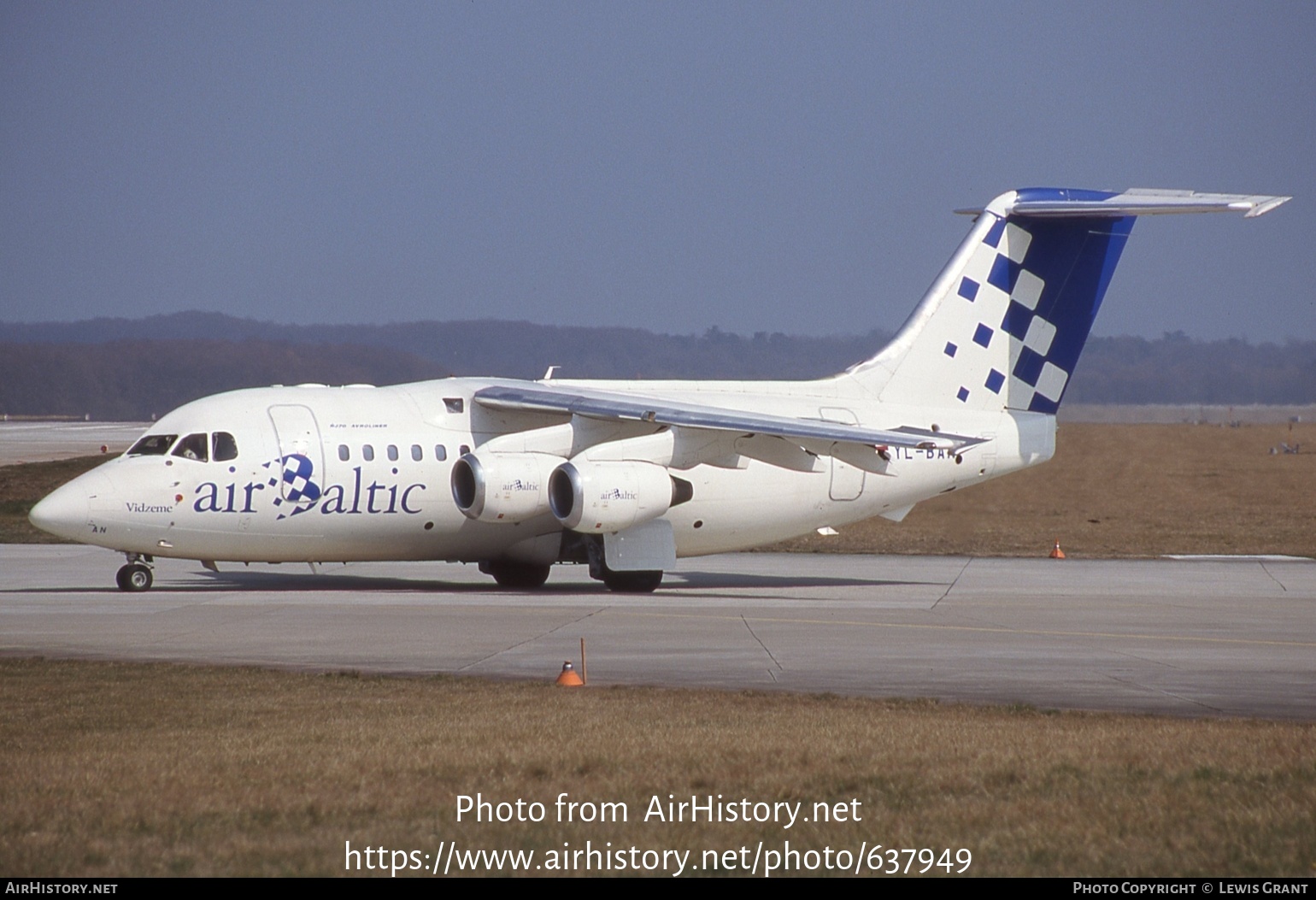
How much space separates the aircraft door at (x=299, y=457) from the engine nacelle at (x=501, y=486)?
2.08m

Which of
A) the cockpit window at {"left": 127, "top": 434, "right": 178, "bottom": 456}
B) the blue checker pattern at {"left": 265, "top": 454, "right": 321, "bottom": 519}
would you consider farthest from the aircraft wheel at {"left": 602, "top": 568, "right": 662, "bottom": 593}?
the cockpit window at {"left": 127, "top": 434, "right": 178, "bottom": 456}

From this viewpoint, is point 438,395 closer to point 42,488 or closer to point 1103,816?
point 1103,816

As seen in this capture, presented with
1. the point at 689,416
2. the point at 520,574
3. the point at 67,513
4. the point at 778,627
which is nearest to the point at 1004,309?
the point at 689,416

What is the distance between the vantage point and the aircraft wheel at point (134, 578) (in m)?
23.8

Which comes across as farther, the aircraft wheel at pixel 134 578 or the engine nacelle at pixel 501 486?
the aircraft wheel at pixel 134 578

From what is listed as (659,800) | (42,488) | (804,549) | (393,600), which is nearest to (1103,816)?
(659,800)

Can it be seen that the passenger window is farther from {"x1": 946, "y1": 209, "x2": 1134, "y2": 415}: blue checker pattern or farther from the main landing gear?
{"x1": 946, "y1": 209, "x2": 1134, "y2": 415}: blue checker pattern

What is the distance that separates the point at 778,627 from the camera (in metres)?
19.3

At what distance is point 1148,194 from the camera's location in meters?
27.1

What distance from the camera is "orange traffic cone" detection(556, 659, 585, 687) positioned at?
13.7 meters

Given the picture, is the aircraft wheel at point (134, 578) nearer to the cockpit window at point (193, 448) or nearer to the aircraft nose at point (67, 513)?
the aircraft nose at point (67, 513)

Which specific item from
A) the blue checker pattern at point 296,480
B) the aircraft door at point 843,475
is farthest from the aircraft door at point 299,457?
the aircraft door at point 843,475

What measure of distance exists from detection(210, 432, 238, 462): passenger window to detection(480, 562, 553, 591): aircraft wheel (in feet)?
16.8

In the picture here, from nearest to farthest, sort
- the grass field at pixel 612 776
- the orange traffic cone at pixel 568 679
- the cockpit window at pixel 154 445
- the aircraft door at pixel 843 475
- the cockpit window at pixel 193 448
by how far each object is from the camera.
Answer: the grass field at pixel 612 776 < the orange traffic cone at pixel 568 679 < the cockpit window at pixel 193 448 < the cockpit window at pixel 154 445 < the aircraft door at pixel 843 475
